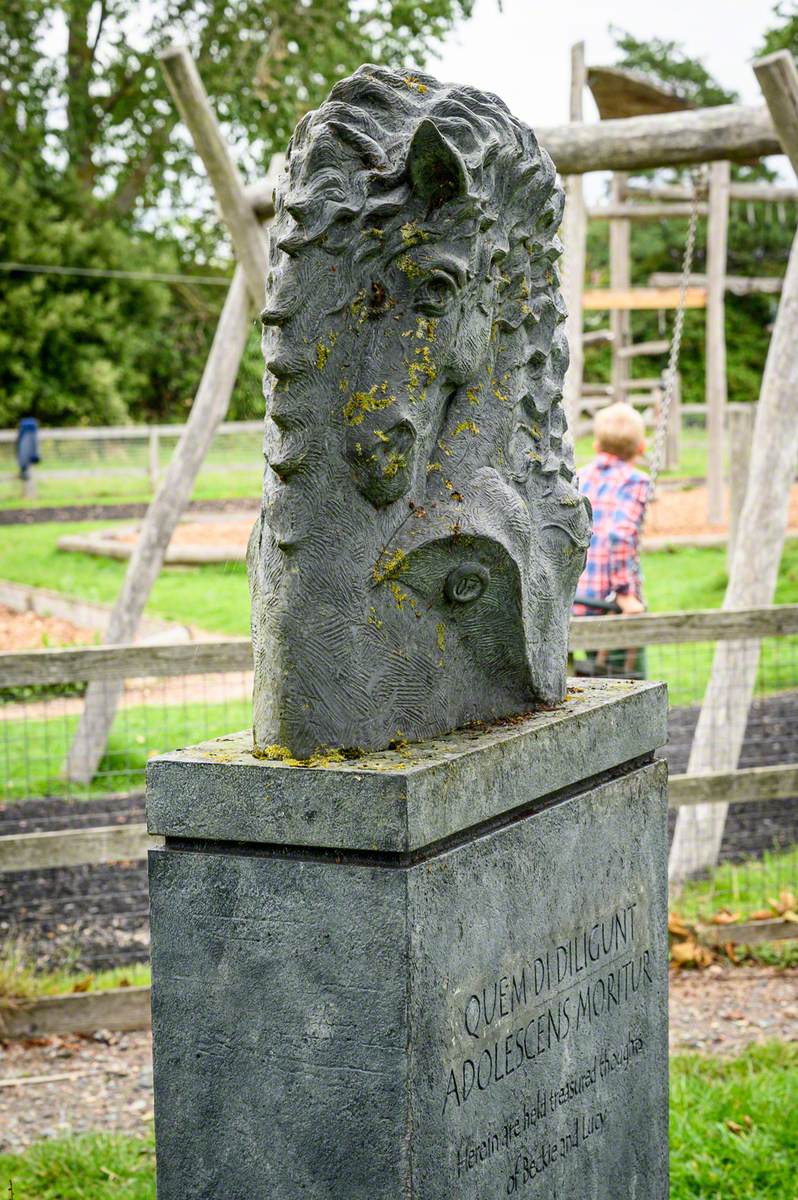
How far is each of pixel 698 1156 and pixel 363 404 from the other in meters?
2.63

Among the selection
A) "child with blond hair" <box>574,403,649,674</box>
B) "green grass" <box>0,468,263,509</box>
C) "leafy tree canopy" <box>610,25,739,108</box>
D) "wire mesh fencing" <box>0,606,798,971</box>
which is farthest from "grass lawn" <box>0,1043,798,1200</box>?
A: "leafy tree canopy" <box>610,25,739,108</box>

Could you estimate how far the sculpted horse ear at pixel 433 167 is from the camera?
8.89 feet

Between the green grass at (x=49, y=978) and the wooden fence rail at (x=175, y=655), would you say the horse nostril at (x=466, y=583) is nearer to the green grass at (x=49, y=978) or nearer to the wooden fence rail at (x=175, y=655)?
the wooden fence rail at (x=175, y=655)

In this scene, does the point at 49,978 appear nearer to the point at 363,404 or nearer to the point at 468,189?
the point at 363,404

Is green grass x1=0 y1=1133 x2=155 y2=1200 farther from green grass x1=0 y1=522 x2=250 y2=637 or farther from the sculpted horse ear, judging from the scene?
green grass x1=0 y1=522 x2=250 y2=637

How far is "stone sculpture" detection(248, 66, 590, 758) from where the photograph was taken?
275cm

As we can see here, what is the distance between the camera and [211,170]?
754 cm

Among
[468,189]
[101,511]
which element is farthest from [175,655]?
[101,511]

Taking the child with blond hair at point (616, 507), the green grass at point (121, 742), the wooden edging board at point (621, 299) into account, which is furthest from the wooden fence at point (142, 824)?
the wooden edging board at point (621, 299)

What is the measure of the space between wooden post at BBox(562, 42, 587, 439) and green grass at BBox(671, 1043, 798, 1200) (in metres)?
4.20

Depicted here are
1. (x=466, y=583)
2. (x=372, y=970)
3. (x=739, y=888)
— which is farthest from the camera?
(x=739, y=888)

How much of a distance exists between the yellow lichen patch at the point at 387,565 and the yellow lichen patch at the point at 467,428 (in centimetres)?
31

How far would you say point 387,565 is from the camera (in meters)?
2.81

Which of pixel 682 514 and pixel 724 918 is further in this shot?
pixel 682 514
